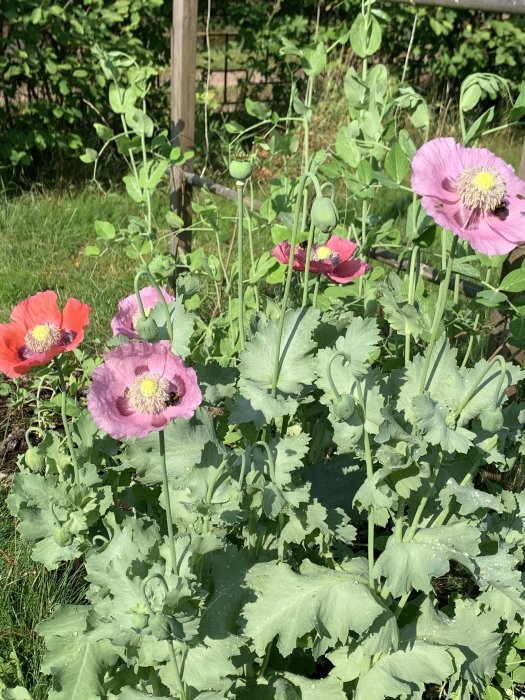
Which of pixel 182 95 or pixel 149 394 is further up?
pixel 149 394

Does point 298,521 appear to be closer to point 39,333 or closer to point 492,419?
point 492,419

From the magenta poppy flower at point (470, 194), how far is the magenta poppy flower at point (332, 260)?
374 mm

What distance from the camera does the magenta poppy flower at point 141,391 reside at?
1.17m

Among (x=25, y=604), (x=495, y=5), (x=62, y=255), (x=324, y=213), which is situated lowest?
(x=62, y=255)

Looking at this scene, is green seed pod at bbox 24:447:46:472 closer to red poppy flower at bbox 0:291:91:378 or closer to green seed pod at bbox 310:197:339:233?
red poppy flower at bbox 0:291:91:378

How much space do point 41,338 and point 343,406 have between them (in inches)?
21.5

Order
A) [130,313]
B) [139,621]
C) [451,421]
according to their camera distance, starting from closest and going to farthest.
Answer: [139,621] → [451,421] → [130,313]

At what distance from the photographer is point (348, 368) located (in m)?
1.41

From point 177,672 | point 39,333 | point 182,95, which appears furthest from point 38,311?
point 182,95

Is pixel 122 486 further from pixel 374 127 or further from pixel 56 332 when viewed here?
pixel 374 127

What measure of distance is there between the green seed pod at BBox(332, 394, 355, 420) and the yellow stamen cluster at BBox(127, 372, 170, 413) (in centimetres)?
26

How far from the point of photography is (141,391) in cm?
119

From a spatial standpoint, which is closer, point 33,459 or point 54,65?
point 33,459

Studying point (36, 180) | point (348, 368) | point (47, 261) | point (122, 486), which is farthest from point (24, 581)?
point (36, 180)
